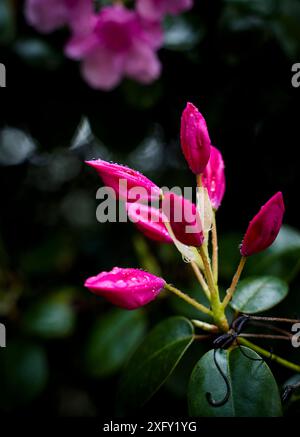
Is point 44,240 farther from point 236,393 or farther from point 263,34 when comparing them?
point 236,393

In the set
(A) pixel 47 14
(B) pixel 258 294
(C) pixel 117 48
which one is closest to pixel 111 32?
(C) pixel 117 48

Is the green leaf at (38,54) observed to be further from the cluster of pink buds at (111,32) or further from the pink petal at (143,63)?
the pink petal at (143,63)

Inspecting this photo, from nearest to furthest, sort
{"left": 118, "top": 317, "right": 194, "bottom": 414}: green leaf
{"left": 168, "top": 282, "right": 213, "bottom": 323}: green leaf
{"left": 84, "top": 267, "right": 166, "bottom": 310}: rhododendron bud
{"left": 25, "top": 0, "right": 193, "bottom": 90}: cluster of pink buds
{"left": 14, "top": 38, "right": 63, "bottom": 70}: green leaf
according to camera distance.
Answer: {"left": 84, "top": 267, "right": 166, "bottom": 310}: rhododendron bud < {"left": 118, "top": 317, "right": 194, "bottom": 414}: green leaf < {"left": 168, "top": 282, "right": 213, "bottom": 323}: green leaf < {"left": 25, "top": 0, "right": 193, "bottom": 90}: cluster of pink buds < {"left": 14, "top": 38, "right": 63, "bottom": 70}: green leaf

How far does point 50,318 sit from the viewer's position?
1.13 meters

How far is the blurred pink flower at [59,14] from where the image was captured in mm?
1050

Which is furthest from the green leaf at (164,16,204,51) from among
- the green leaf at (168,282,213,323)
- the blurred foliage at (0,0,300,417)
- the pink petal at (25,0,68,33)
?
the green leaf at (168,282,213,323)

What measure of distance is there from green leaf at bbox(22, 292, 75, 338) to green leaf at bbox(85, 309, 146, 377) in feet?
0.22

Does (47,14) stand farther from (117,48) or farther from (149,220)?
(149,220)

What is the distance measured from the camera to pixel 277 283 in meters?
0.70

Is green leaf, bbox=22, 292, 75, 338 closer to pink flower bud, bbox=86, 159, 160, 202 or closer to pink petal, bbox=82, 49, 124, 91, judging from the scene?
pink petal, bbox=82, 49, 124, 91

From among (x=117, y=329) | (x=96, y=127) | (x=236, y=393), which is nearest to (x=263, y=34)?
(x=96, y=127)

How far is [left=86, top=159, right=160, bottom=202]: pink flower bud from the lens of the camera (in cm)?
57

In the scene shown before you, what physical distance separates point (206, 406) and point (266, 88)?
2.63 ft

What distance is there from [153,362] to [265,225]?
0.25 metres
